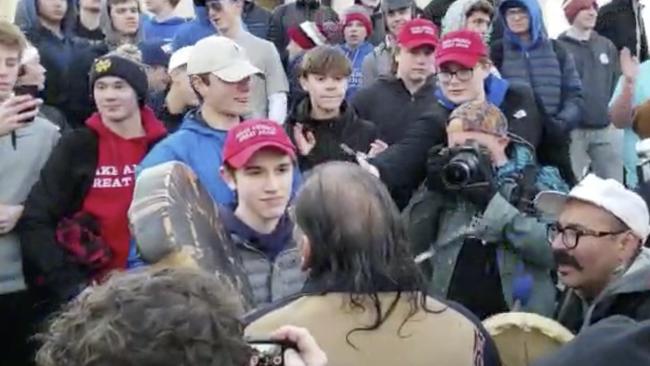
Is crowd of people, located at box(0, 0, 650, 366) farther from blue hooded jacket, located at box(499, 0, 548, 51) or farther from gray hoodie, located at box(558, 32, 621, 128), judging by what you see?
gray hoodie, located at box(558, 32, 621, 128)

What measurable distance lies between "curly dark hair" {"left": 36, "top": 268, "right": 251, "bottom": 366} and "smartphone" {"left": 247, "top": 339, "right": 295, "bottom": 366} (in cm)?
19

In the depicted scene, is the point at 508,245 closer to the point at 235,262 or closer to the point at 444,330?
the point at 235,262

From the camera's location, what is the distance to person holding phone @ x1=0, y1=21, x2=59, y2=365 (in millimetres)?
4961

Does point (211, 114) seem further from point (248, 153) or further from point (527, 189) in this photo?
point (527, 189)

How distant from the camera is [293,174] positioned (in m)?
4.09

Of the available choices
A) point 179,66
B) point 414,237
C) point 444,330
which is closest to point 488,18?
point 179,66

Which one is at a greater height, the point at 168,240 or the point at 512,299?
the point at 168,240

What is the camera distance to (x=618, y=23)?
9555 millimetres

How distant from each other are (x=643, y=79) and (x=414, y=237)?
282 cm

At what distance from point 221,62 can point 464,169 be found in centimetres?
104

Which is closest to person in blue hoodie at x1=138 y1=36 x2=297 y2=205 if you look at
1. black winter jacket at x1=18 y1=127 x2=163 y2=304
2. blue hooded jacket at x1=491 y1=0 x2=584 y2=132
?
black winter jacket at x1=18 y1=127 x2=163 y2=304

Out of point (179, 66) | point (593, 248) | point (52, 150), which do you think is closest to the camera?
point (593, 248)

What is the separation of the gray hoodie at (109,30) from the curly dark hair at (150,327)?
18.9 feet

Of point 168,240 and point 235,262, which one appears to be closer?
point 168,240
